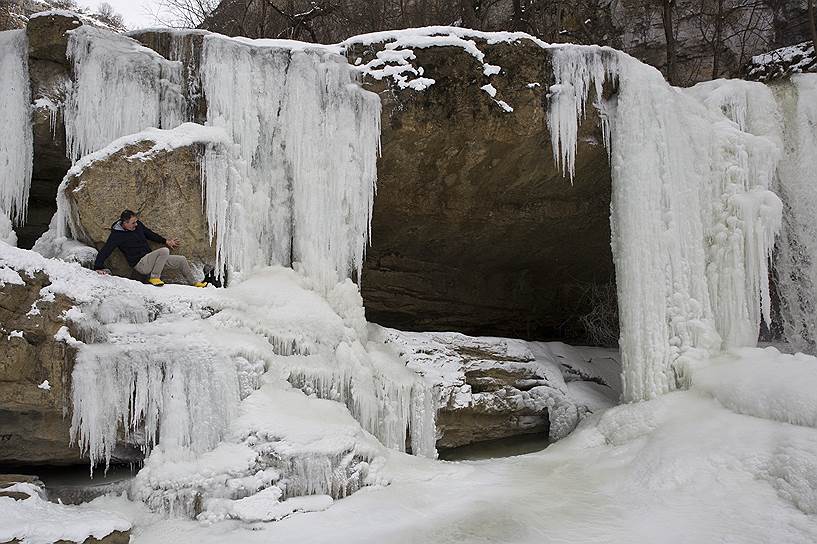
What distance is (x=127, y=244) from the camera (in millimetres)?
6770

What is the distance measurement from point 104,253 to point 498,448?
18.2ft

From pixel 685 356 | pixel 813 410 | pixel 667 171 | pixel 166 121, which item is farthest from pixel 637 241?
pixel 166 121

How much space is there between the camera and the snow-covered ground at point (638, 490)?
15.2 feet

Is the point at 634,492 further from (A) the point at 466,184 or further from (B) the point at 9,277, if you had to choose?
(B) the point at 9,277

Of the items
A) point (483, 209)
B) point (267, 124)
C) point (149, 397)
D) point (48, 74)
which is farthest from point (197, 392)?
point (483, 209)

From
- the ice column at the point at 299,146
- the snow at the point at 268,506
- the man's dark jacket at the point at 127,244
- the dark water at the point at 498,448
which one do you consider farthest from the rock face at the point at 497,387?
the man's dark jacket at the point at 127,244

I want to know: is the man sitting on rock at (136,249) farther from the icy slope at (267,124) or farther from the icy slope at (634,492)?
the icy slope at (634,492)

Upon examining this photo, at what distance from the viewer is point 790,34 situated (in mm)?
15211

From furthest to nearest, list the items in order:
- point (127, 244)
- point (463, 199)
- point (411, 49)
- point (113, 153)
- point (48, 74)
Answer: point (463, 199) < point (411, 49) < point (48, 74) < point (113, 153) < point (127, 244)

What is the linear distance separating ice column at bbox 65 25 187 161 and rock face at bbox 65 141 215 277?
35.5 inches

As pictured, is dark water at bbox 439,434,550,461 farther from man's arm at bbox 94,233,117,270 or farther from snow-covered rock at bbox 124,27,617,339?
man's arm at bbox 94,233,117,270

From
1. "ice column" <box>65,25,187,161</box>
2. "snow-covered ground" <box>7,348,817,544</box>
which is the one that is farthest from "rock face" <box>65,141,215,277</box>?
"snow-covered ground" <box>7,348,817,544</box>

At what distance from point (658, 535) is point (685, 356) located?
3.51 metres

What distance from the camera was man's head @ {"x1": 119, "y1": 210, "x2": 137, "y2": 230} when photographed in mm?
6676
